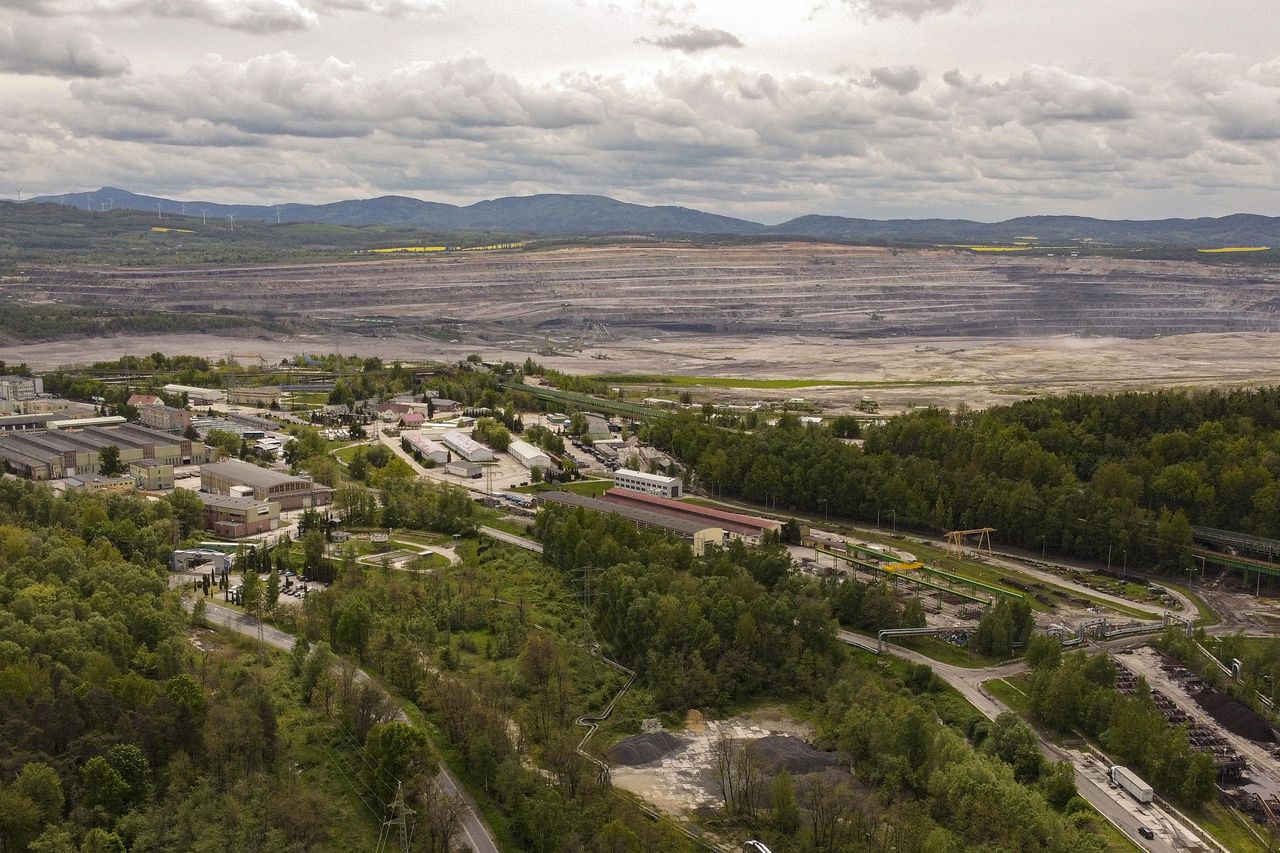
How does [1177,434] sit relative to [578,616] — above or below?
above

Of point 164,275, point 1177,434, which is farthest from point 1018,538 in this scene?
point 164,275

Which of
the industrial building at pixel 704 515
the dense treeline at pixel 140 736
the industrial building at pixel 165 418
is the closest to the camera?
the dense treeline at pixel 140 736

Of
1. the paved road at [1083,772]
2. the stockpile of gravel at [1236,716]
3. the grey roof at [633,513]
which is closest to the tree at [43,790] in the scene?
the paved road at [1083,772]

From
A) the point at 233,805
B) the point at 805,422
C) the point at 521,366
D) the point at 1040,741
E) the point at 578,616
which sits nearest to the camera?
the point at 233,805

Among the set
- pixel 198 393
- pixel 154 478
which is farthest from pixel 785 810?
pixel 198 393

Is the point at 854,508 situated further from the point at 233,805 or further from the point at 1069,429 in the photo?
the point at 233,805

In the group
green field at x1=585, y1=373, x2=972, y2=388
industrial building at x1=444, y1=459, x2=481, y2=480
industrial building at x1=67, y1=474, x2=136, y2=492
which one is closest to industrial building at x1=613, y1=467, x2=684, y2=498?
industrial building at x1=444, y1=459, x2=481, y2=480

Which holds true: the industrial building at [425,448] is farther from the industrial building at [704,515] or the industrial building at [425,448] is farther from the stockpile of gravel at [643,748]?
the stockpile of gravel at [643,748]

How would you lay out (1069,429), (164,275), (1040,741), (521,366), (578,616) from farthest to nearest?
(164,275), (521,366), (1069,429), (578,616), (1040,741)
